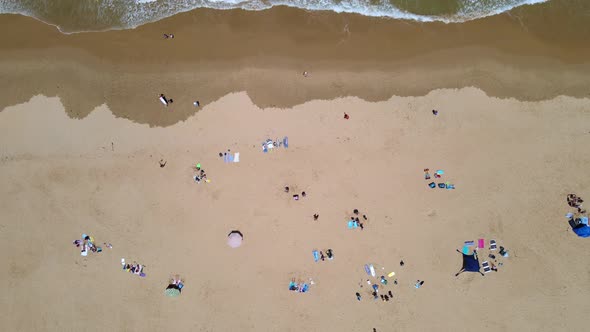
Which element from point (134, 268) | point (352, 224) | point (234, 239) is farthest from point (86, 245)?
point (352, 224)

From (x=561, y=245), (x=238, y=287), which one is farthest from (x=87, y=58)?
(x=561, y=245)

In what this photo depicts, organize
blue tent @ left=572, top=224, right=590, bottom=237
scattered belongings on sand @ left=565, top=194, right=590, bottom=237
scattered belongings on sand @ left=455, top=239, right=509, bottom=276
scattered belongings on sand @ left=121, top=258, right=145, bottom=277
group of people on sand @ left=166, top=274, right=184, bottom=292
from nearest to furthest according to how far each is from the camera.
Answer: blue tent @ left=572, top=224, right=590, bottom=237 < scattered belongings on sand @ left=565, top=194, right=590, bottom=237 < scattered belongings on sand @ left=455, top=239, right=509, bottom=276 < group of people on sand @ left=166, top=274, right=184, bottom=292 < scattered belongings on sand @ left=121, top=258, right=145, bottom=277

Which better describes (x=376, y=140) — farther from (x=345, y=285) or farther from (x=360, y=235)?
(x=345, y=285)

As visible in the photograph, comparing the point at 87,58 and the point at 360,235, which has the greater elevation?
the point at 87,58

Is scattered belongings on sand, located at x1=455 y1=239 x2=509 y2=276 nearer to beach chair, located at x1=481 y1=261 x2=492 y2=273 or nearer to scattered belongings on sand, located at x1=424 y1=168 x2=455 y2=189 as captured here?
beach chair, located at x1=481 y1=261 x2=492 y2=273

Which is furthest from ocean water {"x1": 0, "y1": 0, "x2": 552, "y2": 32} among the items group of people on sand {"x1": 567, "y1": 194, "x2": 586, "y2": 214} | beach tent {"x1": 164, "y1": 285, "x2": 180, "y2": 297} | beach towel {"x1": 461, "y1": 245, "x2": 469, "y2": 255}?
beach tent {"x1": 164, "y1": 285, "x2": 180, "y2": 297}

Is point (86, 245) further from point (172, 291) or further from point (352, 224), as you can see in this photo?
point (352, 224)
